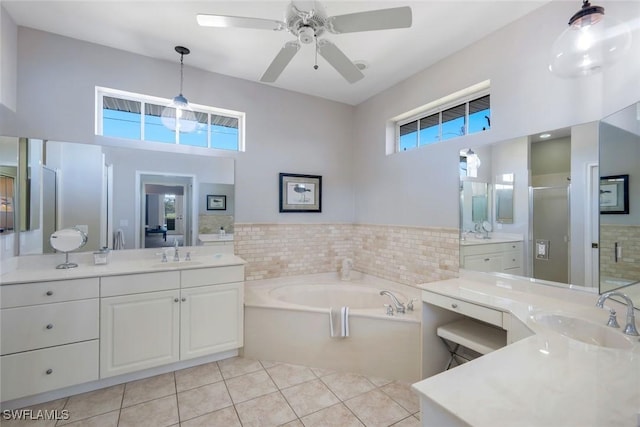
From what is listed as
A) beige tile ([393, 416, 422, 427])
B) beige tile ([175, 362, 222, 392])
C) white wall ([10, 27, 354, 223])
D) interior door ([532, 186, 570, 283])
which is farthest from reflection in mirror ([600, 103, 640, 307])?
beige tile ([175, 362, 222, 392])

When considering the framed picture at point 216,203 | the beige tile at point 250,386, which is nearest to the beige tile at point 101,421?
the beige tile at point 250,386

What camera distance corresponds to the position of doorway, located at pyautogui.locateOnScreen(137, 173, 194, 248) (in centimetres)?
279

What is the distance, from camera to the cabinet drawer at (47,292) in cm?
191

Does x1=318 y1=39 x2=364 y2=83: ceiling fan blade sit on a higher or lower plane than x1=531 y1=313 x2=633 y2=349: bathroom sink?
higher

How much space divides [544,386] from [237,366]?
2.34 m

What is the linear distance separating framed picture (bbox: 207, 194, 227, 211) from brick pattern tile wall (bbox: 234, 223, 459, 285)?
0.84ft

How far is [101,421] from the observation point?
1.88 metres

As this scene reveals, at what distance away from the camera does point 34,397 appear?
6.60 feet

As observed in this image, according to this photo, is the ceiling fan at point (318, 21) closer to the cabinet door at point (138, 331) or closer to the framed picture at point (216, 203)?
the framed picture at point (216, 203)

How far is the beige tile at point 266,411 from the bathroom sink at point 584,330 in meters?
1.67

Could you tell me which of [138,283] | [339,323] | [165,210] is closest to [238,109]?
[165,210]

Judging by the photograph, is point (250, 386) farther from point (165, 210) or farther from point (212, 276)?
point (165, 210)

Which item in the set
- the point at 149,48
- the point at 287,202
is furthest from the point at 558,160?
the point at 149,48

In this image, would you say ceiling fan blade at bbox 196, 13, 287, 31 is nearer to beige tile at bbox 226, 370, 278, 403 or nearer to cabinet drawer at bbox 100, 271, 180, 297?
cabinet drawer at bbox 100, 271, 180, 297
